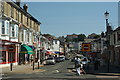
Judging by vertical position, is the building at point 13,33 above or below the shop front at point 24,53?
above

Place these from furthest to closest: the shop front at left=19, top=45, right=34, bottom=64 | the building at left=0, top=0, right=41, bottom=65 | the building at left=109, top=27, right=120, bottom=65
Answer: the shop front at left=19, top=45, right=34, bottom=64 → the building at left=109, top=27, right=120, bottom=65 → the building at left=0, top=0, right=41, bottom=65

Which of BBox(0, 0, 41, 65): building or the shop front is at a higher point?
BBox(0, 0, 41, 65): building

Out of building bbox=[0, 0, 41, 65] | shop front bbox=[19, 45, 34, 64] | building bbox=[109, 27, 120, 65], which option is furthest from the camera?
shop front bbox=[19, 45, 34, 64]

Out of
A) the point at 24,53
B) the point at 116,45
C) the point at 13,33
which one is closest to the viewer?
the point at 116,45

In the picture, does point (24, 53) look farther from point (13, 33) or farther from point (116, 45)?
point (116, 45)

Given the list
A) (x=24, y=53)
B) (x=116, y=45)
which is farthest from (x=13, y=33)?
(x=116, y=45)

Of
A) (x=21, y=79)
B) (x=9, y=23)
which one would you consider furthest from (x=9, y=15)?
(x=21, y=79)

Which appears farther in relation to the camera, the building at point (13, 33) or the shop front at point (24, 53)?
the shop front at point (24, 53)

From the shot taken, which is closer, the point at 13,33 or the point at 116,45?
the point at 116,45

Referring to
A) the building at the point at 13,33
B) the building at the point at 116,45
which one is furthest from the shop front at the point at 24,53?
the building at the point at 116,45

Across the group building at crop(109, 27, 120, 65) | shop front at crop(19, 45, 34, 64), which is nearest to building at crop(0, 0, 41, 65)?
shop front at crop(19, 45, 34, 64)

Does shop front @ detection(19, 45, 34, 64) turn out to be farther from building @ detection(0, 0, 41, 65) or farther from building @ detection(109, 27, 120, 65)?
building @ detection(109, 27, 120, 65)

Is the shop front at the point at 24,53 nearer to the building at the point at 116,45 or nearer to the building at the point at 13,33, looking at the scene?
the building at the point at 13,33

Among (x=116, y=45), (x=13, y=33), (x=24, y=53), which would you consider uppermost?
(x=13, y=33)
